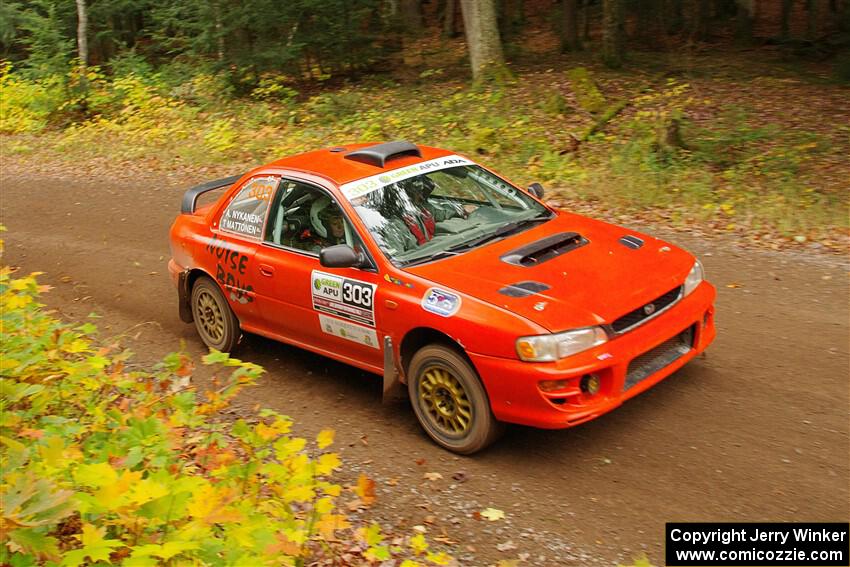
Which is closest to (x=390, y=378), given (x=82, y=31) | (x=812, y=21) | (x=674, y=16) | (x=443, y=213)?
(x=443, y=213)

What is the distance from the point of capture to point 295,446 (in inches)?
155

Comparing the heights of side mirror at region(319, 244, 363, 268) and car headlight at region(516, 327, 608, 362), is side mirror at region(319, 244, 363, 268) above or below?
above

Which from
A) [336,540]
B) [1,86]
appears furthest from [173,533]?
[1,86]

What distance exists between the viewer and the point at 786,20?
18.5 m

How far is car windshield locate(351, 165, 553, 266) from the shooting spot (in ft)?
19.9

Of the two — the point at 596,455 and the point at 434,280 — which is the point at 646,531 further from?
the point at 434,280

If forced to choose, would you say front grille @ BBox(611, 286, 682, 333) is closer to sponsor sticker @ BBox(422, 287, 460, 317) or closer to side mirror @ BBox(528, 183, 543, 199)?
sponsor sticker @ BBox(422, 287, 460, 317)

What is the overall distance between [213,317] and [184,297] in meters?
0.44

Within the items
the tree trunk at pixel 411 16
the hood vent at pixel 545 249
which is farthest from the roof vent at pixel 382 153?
the tree trunk at pixel 411 16

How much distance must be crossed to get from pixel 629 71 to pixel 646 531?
13629 millimetres

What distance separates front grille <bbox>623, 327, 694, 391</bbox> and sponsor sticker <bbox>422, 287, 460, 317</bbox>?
118 cm

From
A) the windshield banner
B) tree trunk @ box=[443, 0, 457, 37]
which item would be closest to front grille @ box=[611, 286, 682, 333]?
the windshield banner

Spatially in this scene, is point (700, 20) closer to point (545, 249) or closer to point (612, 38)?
point (612, 38)

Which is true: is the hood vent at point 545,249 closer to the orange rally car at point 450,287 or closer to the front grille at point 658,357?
the orange rally car at point 450,287
